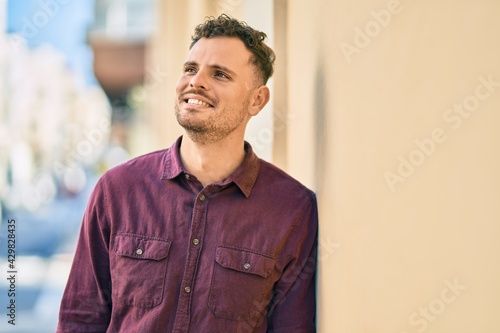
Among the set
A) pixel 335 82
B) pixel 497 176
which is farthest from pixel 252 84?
pixel 497 176

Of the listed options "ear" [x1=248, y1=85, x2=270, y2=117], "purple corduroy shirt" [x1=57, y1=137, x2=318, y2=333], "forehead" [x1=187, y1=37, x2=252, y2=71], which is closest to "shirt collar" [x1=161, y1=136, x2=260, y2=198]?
"purple corduroy shirt" [x1=57, y1=137, x2=318, y2=333]

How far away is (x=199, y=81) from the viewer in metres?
1.54

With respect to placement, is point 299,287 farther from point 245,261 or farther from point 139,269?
point 139,269

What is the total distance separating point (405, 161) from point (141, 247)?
2.45ft

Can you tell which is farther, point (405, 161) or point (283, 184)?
point (283, 184)

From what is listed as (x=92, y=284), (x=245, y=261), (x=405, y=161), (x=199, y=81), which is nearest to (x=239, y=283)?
(x=245, y=261)

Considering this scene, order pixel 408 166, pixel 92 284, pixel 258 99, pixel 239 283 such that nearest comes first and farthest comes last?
pixel 408 166 < pixel 239 283 < pixel 92 284 < pixel 258 99

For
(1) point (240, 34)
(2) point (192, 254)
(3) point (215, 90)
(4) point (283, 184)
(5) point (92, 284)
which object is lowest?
(5) point (92, 284)

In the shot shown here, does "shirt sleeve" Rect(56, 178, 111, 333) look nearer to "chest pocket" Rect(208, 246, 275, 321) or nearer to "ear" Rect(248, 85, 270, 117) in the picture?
"chest pocket" Rect(208, 246, 275, 321)

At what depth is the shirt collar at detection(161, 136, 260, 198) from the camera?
60.8 inches

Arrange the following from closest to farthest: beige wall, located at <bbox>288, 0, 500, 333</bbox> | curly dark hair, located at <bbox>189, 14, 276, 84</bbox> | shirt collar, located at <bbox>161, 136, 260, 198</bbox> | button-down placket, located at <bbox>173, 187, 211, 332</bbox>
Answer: beige wall, located at <bbox>288, 0, 500, 333</bbox> → button-down placket, located at <bbox>173, 187, 211, 332</bbox> → shirt collar, located at <bbox>161, 136, 260, 198</bbox> → curly dark hair, located at <bbox>189, 14, 276, 84</bbox>

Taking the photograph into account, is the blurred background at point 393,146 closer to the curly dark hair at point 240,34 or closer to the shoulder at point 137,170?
the curly dark hair at point 240,34

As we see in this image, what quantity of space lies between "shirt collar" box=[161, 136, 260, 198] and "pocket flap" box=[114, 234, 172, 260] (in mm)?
168

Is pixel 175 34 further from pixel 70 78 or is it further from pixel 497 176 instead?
pixel 497 176
